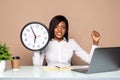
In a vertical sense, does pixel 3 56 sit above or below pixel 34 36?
below

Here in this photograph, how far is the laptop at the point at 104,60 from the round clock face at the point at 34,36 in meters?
0.54

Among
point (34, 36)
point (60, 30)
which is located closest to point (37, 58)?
point (34, 36)

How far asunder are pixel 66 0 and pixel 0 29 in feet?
2.96

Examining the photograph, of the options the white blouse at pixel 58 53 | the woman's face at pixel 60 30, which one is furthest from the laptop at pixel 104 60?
the woman's face at pixel 60 30

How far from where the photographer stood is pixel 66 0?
283 cm

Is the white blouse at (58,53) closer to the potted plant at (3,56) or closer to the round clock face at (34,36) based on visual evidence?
the round clock face at (34,36)

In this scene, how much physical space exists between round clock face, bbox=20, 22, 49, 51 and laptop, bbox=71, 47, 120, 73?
1.77ft

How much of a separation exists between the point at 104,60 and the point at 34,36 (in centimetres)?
75

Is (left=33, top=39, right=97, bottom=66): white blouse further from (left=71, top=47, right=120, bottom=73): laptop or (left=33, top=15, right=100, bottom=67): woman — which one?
(left=71, top=47, right=120, bottom=73): laptop

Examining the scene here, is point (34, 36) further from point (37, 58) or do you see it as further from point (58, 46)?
point (58, 46)

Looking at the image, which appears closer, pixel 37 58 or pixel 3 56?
pixel 3 56

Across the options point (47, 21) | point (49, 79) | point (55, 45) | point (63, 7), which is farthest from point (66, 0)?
point (49, 79)

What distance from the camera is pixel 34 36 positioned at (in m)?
2.09

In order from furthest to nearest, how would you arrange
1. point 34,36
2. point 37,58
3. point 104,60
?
point 37,58, point 34,36, point 104,60
